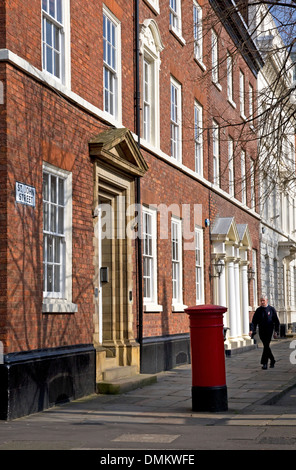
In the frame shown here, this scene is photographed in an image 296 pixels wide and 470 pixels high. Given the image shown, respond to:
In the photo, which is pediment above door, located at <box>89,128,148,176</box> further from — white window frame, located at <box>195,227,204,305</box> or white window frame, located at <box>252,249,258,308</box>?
white window frame, located at <box>252,249,258,308</box>

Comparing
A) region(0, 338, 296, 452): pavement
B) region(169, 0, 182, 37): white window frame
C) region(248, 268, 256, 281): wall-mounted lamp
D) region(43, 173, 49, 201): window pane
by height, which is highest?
region(169, 0, 182, 37): white window frame

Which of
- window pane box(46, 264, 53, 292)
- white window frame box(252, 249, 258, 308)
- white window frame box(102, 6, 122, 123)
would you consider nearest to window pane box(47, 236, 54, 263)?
window pane box(46, 264, 53, 292)

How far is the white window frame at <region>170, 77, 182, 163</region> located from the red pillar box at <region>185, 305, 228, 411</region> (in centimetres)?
878

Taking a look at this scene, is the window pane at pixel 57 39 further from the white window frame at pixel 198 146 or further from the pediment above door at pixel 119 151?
the white window frame at pixel 198 146

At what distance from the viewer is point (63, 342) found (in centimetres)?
1188

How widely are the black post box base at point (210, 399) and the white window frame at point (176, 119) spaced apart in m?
9.15

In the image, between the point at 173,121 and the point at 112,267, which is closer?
the point at 112,267

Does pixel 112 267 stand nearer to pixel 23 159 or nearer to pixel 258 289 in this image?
pixel 23 159

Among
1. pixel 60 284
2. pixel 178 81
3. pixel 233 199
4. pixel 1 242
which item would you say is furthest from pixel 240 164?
pixel 1 242

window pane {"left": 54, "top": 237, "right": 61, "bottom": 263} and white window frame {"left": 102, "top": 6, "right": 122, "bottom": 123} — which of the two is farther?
white window frame {"left": 102, "top": 6, "right": 122, "bottom": 123}

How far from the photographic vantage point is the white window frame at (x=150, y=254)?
16.6 meters

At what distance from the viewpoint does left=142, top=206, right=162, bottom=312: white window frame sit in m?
16.6

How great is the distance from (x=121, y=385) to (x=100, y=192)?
3.58 metres
